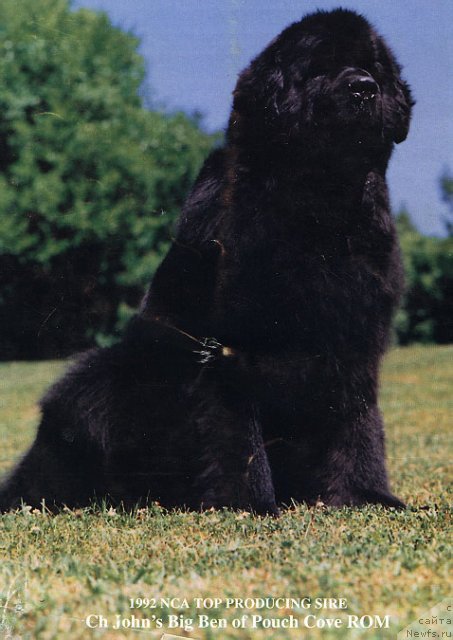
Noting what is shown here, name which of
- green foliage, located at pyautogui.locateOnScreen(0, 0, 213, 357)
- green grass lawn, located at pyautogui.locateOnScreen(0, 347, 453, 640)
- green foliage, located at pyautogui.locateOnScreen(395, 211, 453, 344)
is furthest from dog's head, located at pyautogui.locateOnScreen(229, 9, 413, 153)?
green foliage, located at pyautogui.locateOnScreen(395, 211, 453, 344)

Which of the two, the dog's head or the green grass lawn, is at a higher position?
the dog's head

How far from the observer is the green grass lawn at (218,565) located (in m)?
1.89

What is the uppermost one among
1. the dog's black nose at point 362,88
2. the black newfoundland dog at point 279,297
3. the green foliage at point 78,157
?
the green foliage at point 78,157

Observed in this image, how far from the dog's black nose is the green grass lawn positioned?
158 cm

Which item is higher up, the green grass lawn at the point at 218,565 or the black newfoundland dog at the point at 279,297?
the black newfoundland dog at the point at 279,297

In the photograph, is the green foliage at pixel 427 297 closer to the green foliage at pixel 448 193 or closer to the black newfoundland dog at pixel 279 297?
the green foliage at pixel 448 193

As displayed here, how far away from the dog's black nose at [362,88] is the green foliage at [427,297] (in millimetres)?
10656

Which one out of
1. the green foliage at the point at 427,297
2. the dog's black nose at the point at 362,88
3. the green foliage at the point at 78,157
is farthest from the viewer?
the green foliage at the point at 427,297

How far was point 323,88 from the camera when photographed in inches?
114

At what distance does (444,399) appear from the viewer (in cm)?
902

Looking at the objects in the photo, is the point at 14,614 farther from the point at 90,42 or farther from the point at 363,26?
the point at 90,42

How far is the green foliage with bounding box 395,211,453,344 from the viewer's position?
13833mm

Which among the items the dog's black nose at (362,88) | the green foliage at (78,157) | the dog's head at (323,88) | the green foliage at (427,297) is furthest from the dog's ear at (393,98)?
the green foliage at (427,297)

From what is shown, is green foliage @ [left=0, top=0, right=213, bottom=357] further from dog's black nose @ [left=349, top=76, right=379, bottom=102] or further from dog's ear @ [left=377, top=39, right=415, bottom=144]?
dog's black nose @ [left=349, top=76, right=379, bottom=102]
